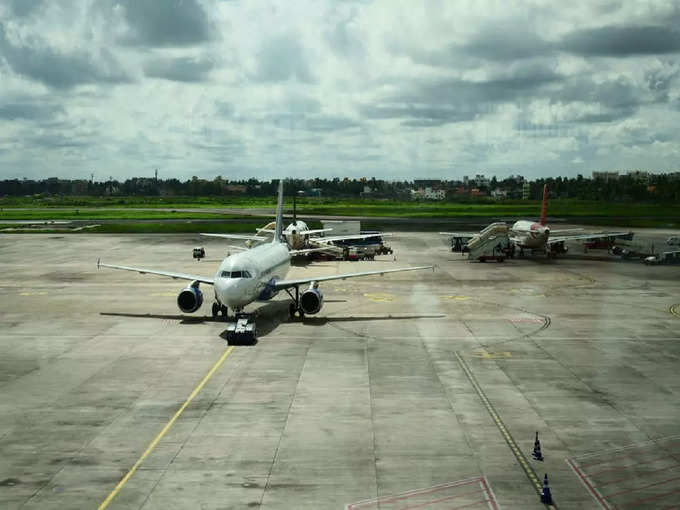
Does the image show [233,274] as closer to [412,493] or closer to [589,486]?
[412,493]

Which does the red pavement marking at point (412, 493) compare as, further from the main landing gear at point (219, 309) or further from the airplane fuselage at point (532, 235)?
the airplane fuselage at point (532, 235)

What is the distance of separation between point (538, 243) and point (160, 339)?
2318 inches

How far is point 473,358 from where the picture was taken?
34.1 meters

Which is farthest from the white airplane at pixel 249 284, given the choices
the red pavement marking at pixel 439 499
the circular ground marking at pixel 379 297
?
the red pavement marking at pixel 439 499

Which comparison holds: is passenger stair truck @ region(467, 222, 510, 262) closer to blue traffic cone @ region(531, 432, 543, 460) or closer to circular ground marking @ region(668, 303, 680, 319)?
circular ground marking @ region(668, 303, 680, 319)

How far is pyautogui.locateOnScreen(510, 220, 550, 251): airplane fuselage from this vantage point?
269ft

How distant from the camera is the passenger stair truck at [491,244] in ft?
265

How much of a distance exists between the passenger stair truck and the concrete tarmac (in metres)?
27.5

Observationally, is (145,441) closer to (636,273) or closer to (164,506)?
(164,506)

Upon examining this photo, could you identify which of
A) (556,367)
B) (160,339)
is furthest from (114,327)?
(556,367)

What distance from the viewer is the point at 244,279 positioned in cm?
3928

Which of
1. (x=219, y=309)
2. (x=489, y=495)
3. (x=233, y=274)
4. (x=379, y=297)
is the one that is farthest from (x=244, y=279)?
(x=489, y=495)

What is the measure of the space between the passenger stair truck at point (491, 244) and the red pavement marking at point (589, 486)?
61347 millimetres

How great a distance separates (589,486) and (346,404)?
10.5m
